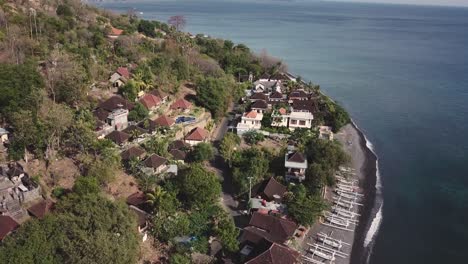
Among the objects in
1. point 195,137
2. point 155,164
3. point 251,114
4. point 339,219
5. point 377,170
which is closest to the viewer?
point 339,219

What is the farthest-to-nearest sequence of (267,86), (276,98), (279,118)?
(267,86) < (276,98) < (279,118)

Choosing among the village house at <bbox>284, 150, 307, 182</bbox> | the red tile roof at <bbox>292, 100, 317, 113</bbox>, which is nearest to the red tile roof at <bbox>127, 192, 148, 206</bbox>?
the village house at <bbox>284, 150, 307, 182</bbox>

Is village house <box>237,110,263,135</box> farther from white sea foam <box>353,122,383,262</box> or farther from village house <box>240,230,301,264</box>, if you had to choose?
village house <box>240,230,301,264</box>

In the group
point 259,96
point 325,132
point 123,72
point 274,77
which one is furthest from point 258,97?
point 123,72

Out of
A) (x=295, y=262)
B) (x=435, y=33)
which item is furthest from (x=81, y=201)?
(x=435, y=33)

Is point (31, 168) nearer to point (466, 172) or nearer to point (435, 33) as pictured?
point (466, 172)

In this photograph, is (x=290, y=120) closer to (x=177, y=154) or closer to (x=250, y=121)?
(x=250, y=121)
